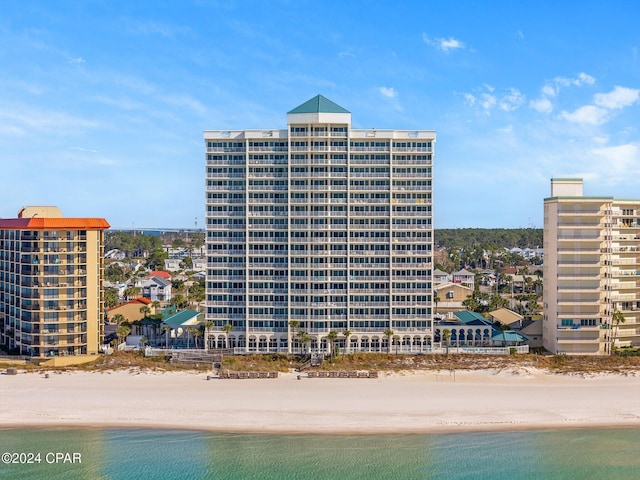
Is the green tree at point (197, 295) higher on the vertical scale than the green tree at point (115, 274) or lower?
lower

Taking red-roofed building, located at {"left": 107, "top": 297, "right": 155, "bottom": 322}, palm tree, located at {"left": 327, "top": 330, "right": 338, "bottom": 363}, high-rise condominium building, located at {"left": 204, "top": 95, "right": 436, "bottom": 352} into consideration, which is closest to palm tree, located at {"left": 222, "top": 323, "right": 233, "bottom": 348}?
high-rise condominium building, located at {"left": 204, "top": 95, "right": 436, "bottom": 352}

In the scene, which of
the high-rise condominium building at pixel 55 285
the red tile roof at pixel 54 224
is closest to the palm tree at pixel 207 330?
the high-rise condominium building at pixel 55 285

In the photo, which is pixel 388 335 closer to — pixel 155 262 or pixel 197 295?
pixel 197 295

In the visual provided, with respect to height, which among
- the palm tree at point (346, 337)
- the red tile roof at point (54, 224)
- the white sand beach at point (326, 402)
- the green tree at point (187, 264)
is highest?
the red tile roof at point (54, 224)

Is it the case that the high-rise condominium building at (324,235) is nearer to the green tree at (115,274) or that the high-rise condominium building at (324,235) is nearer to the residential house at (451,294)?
the residential house at (451,294)

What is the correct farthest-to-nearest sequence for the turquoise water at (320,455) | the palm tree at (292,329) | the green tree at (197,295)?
the green tree at (197,295) < the palm tree at (292,329) < the turquoise water at (320,455)

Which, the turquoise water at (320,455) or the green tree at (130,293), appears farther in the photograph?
the green tree at (130,293)

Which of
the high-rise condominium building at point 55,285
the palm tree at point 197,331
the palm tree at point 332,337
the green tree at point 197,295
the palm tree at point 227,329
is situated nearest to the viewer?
the high-rise condominium building at point 55,285
